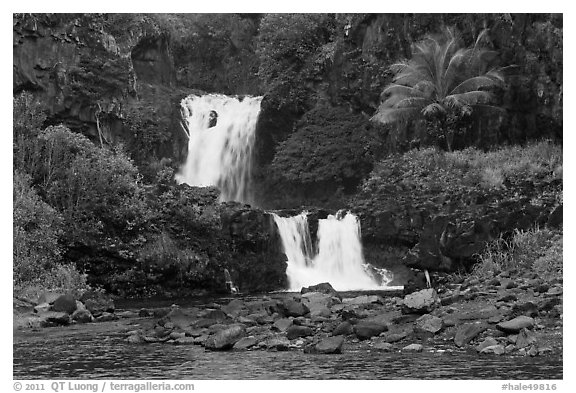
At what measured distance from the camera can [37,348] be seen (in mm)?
14352

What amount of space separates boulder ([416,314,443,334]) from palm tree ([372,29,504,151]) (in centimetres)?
1598

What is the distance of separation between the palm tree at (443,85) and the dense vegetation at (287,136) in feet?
0.26

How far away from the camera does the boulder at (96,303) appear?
19288 millimetres

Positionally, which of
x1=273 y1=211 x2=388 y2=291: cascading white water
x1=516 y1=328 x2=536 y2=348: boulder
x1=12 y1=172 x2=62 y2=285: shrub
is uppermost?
x1=12 y1=172 x2=62 y2=285: shrub

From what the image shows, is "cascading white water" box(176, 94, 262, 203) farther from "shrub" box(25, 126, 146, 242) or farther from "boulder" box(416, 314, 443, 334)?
"boulder" box(416, 314, 443, 334)

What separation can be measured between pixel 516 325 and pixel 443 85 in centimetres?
1855

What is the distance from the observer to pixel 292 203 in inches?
1399

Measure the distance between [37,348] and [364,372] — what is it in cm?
652

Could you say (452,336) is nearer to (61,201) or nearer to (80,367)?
(80,367)

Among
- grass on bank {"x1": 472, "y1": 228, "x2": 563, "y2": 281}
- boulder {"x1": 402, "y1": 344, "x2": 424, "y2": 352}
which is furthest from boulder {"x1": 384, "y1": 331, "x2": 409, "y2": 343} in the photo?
grass on bank {"x1": 472, "y1": 228, "x2": 563, "y2": 281}

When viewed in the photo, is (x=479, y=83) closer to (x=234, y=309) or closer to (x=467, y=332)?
(x=234, y=309)

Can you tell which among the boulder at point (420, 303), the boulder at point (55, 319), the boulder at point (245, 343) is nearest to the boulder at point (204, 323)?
the boulder at point (245, 343)

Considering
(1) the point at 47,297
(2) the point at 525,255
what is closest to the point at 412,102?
(2) the point at 525,255

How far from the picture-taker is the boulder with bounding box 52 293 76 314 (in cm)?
1820
